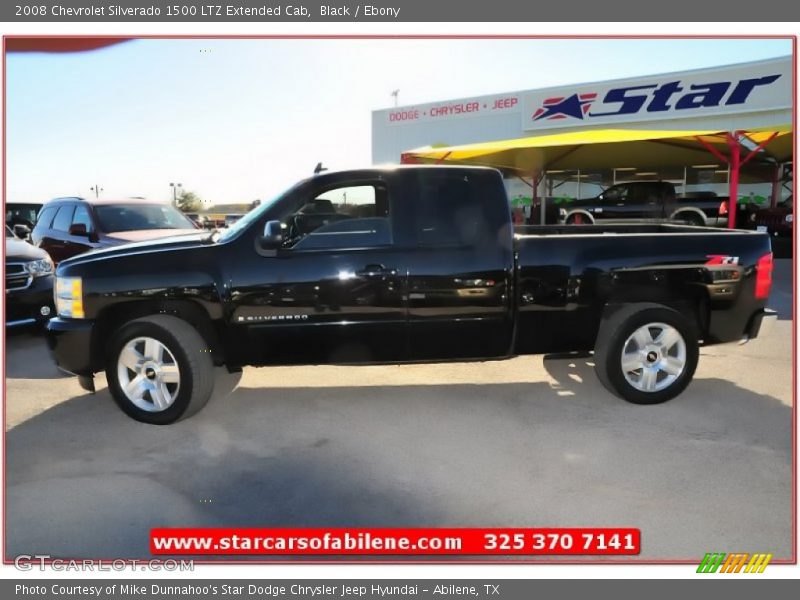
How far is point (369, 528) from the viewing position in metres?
2.93

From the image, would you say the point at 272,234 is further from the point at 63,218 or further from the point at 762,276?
the point at 63,218

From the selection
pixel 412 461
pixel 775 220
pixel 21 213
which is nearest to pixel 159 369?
pixel 412 461

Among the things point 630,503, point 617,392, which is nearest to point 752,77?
point 617,392

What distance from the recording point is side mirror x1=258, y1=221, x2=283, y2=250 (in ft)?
13.4

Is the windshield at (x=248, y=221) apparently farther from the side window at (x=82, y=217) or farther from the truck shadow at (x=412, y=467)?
the side window at (x=82, y=217)

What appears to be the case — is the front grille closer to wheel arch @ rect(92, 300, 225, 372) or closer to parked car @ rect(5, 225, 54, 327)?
parked car @ rect(5, 225, 54, 327)

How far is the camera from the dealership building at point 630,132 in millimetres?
15484

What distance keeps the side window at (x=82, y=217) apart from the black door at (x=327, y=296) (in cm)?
559

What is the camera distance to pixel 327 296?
169 inches

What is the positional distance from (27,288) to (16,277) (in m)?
0.17

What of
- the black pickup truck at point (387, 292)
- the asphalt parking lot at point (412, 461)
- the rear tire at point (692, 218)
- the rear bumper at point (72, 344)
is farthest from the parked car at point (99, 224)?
the rear tire at point (692, 218)

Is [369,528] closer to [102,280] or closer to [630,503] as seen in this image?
[630,503]

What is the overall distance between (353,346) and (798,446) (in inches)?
117

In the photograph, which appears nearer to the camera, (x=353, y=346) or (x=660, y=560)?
(x=660, y=560)
